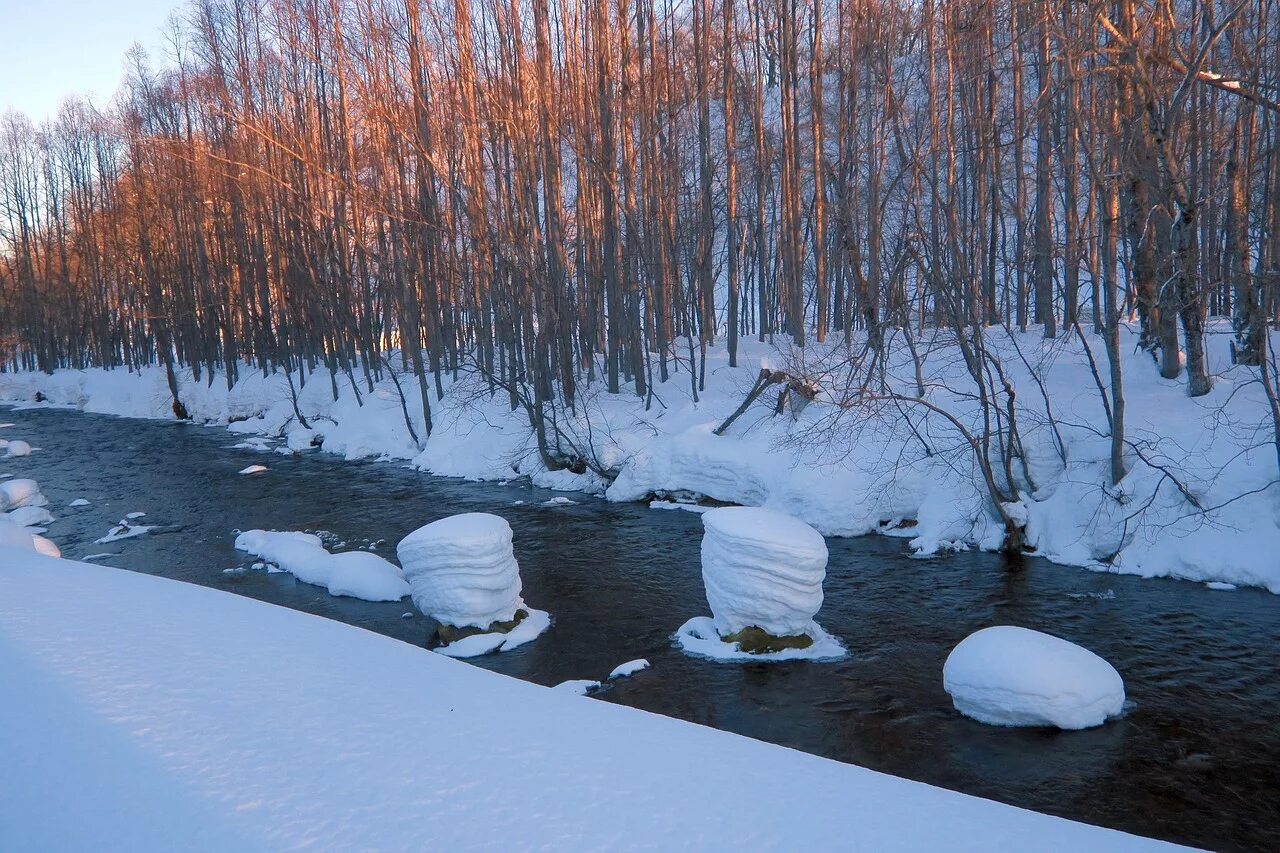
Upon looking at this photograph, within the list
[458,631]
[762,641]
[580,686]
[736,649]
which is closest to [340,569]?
[458,631]

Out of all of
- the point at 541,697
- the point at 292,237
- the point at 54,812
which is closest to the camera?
the point at 54,812

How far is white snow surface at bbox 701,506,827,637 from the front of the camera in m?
8.02

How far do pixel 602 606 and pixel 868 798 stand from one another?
6293mm

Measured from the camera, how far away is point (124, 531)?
44.7ft

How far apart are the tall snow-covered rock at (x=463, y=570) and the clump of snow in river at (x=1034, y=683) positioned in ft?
15.3

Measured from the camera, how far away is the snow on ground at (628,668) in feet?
25.2

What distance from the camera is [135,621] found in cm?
473

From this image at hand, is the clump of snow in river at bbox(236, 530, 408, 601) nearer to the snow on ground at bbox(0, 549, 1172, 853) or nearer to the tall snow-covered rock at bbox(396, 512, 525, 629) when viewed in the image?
the tall snow-covered rock at bbox(396, 512, 525, 629)

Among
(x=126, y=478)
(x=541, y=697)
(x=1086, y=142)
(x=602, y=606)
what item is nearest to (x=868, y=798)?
(x=541, y=697)

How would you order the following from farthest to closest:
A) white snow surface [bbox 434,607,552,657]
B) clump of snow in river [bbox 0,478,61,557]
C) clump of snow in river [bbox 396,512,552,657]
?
1. clump of snow in river [bbox 0,478,61,557]
2. clump of snow in river [bbox 396,512,552,657]
3. white snow surface [bbox 434,607,552,657]

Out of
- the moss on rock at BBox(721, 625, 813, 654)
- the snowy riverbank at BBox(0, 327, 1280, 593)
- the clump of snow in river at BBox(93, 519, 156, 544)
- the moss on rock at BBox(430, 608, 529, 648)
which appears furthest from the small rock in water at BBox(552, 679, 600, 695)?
the clump of snow in river at BBox(93, 519, 156, 544)

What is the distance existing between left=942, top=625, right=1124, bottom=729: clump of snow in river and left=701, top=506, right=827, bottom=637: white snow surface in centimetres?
177

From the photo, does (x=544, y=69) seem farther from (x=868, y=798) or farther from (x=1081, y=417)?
(x=868, y=798)

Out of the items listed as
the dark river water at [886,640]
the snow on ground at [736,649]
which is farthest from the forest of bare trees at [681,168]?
the snow on ground at [736,649]
